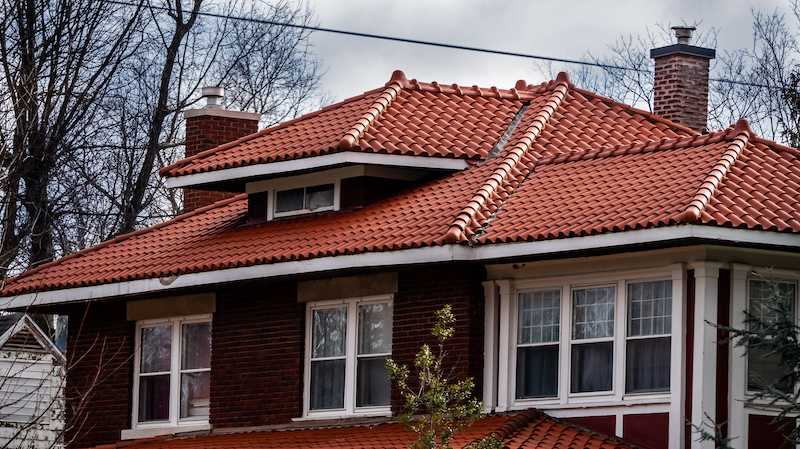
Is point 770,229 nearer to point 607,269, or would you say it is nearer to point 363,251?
point 607,269

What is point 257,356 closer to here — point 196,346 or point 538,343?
point 196,346

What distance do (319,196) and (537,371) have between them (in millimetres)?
4776

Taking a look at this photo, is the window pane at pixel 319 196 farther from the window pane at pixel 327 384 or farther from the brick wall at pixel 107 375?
the brick wall at pixel 107 375

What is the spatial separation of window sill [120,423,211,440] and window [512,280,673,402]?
201 inches

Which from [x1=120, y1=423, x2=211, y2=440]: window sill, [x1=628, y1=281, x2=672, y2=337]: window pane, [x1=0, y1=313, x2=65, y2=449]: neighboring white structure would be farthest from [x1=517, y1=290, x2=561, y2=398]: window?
[x1=0, y1=313, x2=65, y2=449]: neighboring white structure

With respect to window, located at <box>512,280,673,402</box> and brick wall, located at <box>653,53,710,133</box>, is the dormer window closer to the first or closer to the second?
window, located at <box>512,280,673,402</box>

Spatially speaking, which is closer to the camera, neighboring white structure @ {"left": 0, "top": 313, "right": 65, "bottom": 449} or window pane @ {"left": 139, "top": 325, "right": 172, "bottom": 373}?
window pane @ {"left": 139, "top": 325, "right": 172, "bottom": 373}

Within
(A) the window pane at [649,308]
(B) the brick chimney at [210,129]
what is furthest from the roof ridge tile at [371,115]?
(A) the window pane at [649,308]

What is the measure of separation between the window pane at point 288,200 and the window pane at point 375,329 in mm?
2551

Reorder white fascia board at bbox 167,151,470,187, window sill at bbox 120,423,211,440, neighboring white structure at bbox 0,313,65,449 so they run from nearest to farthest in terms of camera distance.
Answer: white fascia board at bbox 167,151,470,187, window sill at bbox 120,423,211,440, neighboring white structure at bbox 0,313,65,449

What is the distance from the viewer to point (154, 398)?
24.3 m

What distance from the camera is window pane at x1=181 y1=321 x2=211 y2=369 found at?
23688 mm

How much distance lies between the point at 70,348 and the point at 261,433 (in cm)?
462

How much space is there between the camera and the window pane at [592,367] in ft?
64.6
